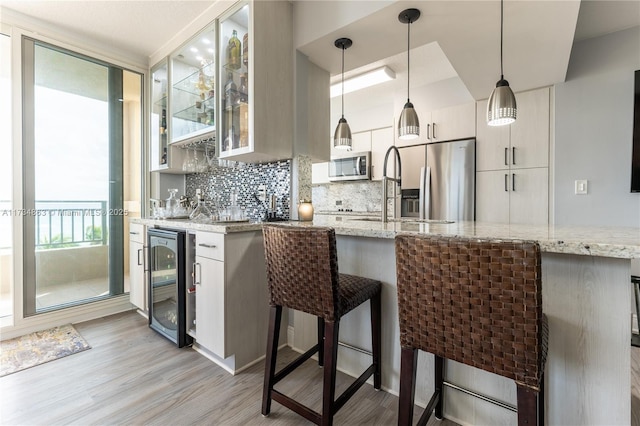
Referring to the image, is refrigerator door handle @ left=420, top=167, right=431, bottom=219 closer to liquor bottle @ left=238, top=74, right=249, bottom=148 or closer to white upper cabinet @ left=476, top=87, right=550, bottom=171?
white upper cabinet @ left=476, top=87, right=550, bottom=171

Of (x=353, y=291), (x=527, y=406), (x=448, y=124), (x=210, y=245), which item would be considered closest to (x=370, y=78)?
(x=448, y=124)

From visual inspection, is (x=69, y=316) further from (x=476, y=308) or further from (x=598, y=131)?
(x=598, y=131)

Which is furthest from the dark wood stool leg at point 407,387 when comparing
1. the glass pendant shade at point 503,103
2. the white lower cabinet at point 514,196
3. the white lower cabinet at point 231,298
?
the white lower cabinet at point 514,196

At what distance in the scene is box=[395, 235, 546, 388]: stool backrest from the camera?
786mm

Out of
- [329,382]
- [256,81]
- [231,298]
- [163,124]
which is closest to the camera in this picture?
[329,382]

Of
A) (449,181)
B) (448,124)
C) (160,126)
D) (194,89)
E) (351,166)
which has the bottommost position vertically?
(449,181)

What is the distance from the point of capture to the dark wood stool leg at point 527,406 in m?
0.81

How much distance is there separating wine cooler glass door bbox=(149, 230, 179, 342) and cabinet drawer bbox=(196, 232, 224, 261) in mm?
318

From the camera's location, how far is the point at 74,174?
2645 mm

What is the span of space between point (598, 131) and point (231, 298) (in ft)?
10.5

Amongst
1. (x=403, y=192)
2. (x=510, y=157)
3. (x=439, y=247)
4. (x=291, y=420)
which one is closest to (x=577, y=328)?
(x=439, y=247)

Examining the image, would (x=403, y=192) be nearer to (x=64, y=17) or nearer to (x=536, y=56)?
(x=536, y=56)

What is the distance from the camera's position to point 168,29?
2.49 metres

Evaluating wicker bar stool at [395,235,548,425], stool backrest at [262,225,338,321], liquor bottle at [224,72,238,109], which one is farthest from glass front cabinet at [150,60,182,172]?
wicker bar stool at [395,235,548,425]
